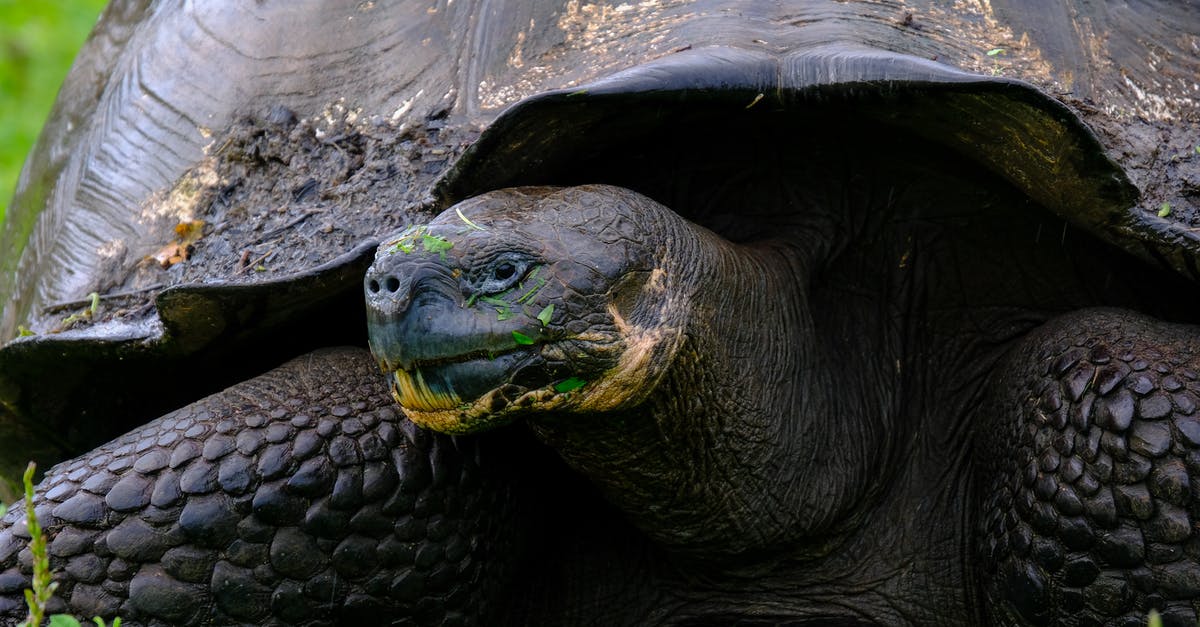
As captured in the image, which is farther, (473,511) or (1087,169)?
(473,511)

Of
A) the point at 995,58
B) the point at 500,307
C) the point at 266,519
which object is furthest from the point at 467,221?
the point at 995,58

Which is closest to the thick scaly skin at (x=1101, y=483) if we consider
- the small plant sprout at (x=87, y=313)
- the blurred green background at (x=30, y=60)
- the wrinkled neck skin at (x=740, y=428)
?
the wrinkled neck skin at (x=740, y=428)

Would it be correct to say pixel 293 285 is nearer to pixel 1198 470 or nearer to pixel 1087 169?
pixel 1087 169

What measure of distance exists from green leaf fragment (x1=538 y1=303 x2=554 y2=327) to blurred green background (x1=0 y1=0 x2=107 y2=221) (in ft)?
17.5

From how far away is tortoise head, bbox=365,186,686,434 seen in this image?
2.51m

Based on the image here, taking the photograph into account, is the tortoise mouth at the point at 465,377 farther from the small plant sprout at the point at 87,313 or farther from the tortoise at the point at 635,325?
the small plant sprout at the point at 87,313

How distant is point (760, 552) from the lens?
3.34m

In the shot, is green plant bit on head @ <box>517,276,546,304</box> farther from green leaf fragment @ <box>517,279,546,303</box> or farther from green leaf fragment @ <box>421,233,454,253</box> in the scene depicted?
green leaf fragment @ <box>421,233,454,253</box>

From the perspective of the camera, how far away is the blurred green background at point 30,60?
795 cm

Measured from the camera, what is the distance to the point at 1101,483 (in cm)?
289

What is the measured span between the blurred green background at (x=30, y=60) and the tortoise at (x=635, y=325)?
4.17m

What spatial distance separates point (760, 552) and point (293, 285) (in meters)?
1.28

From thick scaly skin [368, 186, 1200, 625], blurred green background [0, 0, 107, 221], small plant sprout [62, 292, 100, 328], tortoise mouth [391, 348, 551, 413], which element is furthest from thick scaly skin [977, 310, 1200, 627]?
blurred green background [0, 0, 107, 221]

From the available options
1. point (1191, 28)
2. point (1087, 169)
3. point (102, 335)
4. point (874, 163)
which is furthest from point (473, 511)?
point (1191, 28)
